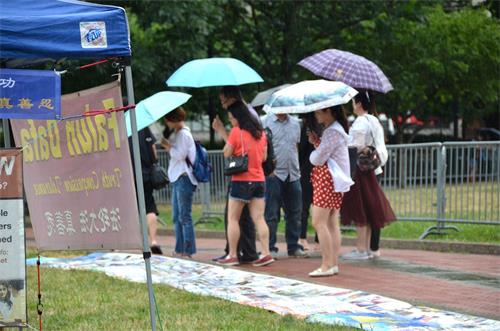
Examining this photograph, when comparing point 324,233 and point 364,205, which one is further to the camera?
point 364,205

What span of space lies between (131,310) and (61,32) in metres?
2.88

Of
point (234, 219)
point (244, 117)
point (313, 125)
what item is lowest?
point (234, 219)

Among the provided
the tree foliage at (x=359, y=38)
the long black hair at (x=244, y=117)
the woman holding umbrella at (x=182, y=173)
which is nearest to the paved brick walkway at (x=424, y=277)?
the woman holding umbrella at (x=182, y=173)

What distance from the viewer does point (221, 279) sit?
932 centimetres

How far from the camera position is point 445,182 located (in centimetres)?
1405

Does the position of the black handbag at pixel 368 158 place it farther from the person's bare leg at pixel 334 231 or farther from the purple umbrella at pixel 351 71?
the person's bare leg at pixel 334 231

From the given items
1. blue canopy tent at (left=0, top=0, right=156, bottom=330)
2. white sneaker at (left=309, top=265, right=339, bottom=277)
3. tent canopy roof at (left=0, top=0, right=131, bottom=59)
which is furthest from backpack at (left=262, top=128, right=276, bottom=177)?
tent canopy roof at (left=0, top=0, right=131, bottom=59)

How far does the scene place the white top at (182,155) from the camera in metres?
11.4

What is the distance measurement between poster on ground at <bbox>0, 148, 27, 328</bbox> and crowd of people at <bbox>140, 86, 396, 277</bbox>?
4.36m

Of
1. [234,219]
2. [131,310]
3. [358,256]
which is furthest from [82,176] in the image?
[358,256]

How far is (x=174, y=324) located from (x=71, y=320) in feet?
2.89

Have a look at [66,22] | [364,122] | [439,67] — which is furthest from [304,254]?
[439,67]

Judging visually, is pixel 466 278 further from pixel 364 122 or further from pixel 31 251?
pixel 31 251

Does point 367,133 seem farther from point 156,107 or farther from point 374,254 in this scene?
point 156,107
